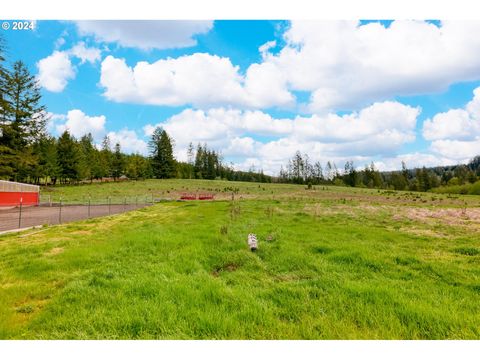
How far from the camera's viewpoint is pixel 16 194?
94.3ft

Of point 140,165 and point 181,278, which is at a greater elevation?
point 140,165

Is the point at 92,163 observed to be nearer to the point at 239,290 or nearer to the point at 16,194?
the point at 16,194

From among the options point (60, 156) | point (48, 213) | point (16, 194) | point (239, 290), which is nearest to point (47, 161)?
point (60, 156)

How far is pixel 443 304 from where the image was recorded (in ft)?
15.0

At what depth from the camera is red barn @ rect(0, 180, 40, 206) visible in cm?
2672

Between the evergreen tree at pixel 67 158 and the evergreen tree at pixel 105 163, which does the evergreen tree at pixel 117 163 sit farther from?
the evergreen tree at pixel 67 158

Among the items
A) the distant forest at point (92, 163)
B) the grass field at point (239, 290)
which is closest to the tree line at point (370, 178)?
the distant forest at point (92, 163)

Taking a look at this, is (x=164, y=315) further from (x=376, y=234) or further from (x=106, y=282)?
(x=376, y=234)

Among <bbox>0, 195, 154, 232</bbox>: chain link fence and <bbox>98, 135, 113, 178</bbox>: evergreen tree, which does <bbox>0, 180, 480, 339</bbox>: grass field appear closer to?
<bbox>0, 195, 154, 232</bbox>: chain link fence

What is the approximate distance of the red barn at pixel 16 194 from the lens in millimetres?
26719

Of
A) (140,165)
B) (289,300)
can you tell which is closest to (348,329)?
(289,300)

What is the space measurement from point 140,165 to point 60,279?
85.2m

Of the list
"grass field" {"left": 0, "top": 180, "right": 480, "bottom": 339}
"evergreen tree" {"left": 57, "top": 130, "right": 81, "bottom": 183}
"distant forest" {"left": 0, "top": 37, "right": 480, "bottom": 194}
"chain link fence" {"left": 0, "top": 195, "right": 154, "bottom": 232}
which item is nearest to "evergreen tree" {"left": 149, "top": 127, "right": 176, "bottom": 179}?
"distant forest" {"left": 0, "top": 37, "right": 480, "bottom": 194}

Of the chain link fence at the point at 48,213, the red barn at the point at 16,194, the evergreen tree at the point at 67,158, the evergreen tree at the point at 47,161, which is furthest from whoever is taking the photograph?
the evergreen tree at the point at 67,158
